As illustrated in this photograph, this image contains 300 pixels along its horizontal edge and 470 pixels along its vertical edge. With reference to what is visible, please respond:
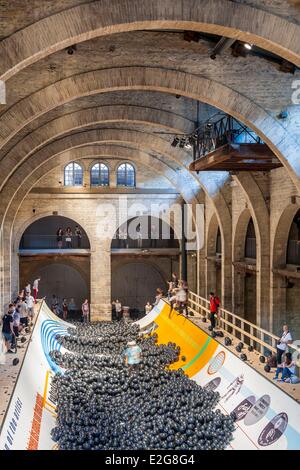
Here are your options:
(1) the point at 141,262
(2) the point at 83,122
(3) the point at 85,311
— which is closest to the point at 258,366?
(2) the point at 83,122

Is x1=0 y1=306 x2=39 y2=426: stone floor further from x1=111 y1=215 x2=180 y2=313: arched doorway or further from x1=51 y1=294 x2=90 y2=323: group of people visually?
x1=111 y1=215 x2=180 y2=313: arched doorway

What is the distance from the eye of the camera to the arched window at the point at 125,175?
33688mm

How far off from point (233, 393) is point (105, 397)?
12.5ft

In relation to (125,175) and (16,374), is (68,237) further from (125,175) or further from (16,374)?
(16,374)

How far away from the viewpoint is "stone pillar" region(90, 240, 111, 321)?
33188mm

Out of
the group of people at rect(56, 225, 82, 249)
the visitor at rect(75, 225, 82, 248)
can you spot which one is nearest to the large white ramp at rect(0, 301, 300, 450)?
the group of people at rect(56, 225, 82, 249)

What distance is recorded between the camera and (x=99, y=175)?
1313 inches

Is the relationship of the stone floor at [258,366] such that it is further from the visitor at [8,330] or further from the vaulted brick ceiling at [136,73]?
the visitor at [8,330]

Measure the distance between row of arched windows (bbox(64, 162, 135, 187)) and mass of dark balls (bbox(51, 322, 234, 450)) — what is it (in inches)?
592

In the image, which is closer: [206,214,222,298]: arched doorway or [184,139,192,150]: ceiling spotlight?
[184,139,192,150]: ceiling spotlight

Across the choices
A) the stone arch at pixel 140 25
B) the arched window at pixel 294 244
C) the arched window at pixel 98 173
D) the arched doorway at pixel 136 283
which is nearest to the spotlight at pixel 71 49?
the stone arch at pixel 140 25

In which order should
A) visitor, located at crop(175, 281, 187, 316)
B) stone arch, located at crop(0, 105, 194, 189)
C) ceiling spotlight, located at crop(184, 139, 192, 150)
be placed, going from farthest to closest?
visitor, located at crop(175, 281, 187, 316) < ceiling spotlight, located at crop(184, 139, 192, 150) < stone arch, located at crop(0, 105, 194, 189)

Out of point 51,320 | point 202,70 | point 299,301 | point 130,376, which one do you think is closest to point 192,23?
point 202,70

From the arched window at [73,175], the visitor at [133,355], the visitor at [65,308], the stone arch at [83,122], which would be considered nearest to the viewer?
the visitor at [133,355]
